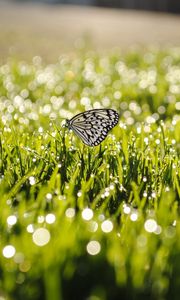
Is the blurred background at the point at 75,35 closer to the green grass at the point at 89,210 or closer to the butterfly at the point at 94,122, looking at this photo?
the butterfly at the point at 94,122

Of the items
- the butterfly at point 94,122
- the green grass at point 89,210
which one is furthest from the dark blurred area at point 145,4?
the butterfly at point 94,122

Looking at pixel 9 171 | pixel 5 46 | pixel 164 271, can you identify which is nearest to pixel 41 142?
pixel 9 171

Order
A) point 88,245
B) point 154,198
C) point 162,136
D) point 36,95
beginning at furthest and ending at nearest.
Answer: point 36,95
point 162,136
point 154,198
point 88,245

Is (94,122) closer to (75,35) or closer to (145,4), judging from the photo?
(75,35)

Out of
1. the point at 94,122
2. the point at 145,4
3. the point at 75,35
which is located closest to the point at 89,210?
the point at 94,122

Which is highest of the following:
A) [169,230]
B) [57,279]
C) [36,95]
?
[36,95]

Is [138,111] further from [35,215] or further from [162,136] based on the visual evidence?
[35,215]
